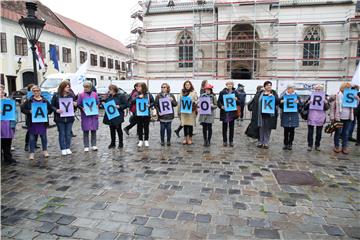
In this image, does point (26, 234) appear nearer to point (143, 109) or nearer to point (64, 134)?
point (64, 134)

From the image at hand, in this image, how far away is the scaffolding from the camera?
2728 cm

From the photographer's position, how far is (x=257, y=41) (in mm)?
27281

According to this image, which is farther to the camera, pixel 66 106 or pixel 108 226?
pixel 66 106

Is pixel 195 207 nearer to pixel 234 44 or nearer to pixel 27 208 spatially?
pixel 27 208

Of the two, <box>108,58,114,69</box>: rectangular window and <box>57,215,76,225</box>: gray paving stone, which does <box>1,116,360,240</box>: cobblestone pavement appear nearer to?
<box>57,215,76,225</box>: gray paving stone

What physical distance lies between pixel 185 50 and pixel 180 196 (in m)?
28.0

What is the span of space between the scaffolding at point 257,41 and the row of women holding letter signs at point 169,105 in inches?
789

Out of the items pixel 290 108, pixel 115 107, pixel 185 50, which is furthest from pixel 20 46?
pixel 290 108

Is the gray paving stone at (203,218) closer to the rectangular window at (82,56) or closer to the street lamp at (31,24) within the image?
the street lamp at (31,24)

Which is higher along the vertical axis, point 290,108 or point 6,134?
point 290,108

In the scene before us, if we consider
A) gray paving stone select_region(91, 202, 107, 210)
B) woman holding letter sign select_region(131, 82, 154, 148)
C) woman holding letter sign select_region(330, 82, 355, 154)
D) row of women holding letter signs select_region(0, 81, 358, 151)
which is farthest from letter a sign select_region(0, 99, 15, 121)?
woman holding letter sign select_region(330, 82, 355, 154)

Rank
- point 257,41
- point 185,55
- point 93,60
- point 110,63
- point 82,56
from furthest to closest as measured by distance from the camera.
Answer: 1. point 110,63
2. point 93,60
3. point 82,56
4. point 185,55
5. point 257,41

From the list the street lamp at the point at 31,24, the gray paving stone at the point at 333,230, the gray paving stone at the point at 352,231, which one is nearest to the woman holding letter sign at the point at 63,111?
the street lamp at the point at 31,24

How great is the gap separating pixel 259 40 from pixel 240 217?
25988mm
